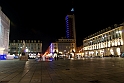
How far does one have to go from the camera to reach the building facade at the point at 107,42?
104056mm

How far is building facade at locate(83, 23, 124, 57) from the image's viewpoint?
104 meters

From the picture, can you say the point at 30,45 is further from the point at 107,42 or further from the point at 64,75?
the point at 64,75

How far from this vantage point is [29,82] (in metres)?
8.62

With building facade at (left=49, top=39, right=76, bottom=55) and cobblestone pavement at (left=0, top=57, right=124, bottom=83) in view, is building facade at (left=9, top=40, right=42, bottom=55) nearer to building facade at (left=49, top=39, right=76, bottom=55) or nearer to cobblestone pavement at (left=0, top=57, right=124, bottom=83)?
building facade at (left=49, top=39, right=76, bottom=55)

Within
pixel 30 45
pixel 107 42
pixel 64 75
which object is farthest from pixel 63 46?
pixel 64 75

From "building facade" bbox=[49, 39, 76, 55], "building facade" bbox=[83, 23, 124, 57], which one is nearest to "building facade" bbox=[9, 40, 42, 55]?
"building facade" bbox=[49, 39, 76, 55]

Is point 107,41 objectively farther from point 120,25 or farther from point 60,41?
point 60,41

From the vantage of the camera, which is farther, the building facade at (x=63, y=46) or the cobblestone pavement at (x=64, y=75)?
the building facade at (x=63, y=46)

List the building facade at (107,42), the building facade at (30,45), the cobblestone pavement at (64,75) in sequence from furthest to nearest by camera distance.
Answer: the building facade at (30,45) → the building facade at (107,42) → the cobblestone pavement at (64,75)

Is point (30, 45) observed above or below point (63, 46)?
above

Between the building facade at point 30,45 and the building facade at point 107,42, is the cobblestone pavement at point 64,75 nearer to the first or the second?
the building facade at point 107,42

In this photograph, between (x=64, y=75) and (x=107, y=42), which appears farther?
(x=107, y=42)

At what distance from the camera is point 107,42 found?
12181 centimetres

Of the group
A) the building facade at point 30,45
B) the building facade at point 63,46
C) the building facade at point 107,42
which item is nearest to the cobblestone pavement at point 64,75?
the building facade at point 107,42
